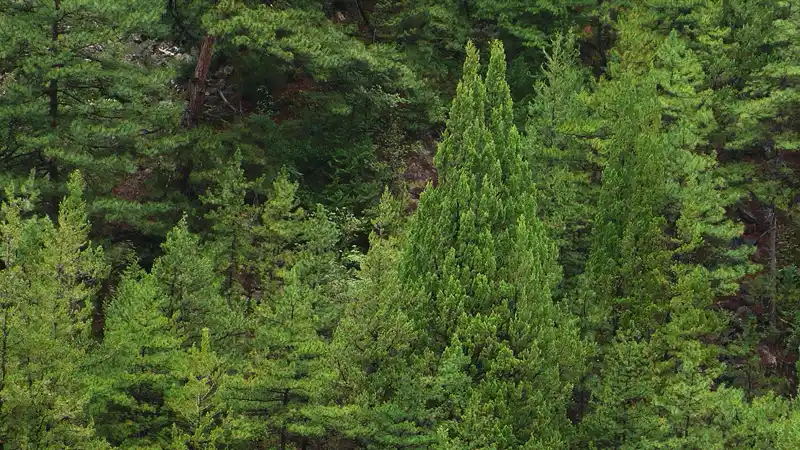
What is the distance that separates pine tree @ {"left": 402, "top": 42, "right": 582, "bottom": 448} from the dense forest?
2.5 inches

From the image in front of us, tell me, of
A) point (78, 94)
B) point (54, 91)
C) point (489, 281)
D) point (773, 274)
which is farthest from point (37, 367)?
point (773, 274)


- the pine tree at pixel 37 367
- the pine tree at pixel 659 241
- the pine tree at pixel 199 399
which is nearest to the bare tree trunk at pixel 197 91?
the pine tree at pixel 37 367

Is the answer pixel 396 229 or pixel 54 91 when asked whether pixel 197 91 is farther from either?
pixel 396 229

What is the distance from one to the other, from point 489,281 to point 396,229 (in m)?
8.33

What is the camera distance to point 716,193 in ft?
86.4

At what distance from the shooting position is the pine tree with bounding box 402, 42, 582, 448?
18.3 meters

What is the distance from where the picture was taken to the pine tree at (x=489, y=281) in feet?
60.0

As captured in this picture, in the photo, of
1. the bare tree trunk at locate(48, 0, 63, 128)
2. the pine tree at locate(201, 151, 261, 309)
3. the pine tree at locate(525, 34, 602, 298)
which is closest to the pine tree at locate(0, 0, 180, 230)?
the bare tree trunk at locate(48, 0, 63, 128)

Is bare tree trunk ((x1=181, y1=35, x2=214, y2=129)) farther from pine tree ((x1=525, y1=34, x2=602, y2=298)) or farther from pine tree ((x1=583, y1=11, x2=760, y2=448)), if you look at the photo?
pine tree ((x1=583, y1=11, x2=760, y2=448))

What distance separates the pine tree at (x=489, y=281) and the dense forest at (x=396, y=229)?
0.21 feet

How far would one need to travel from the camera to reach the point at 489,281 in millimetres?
18922

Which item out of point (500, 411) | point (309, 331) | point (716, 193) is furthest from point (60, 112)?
point (716, 193)

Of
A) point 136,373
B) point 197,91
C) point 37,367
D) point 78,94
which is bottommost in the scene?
point 136,373

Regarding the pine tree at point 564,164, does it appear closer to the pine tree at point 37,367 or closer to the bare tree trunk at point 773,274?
the bare tree trunk at point 773,274
